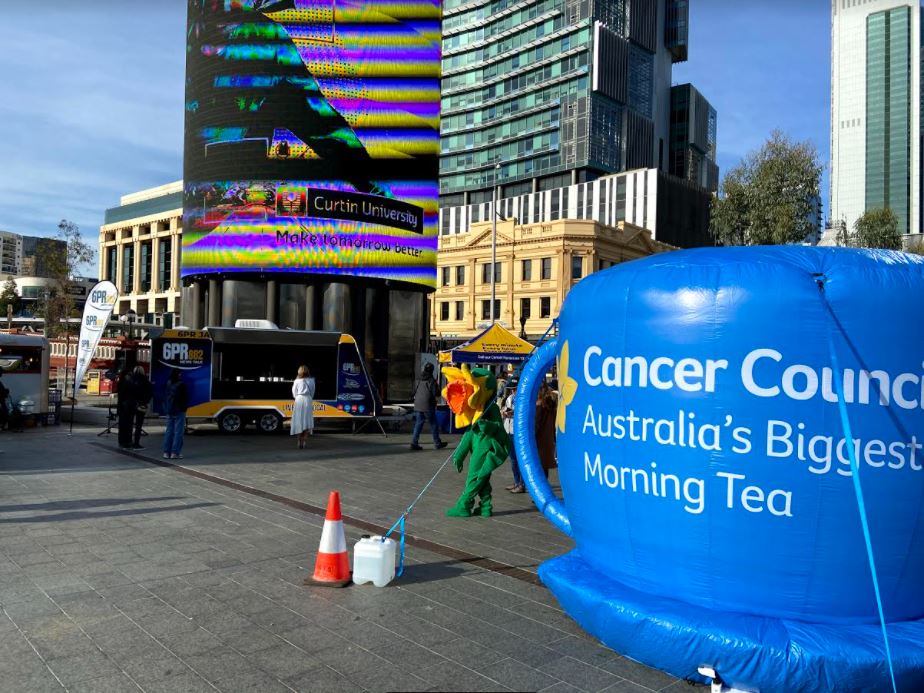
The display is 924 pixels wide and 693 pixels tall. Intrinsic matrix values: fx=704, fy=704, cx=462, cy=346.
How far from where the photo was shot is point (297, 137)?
30.8 metres

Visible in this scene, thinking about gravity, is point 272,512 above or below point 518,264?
below

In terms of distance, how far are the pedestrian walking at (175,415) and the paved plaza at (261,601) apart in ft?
8.68

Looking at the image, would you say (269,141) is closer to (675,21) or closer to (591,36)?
(591,36)

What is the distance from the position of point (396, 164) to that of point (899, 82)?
156 meters

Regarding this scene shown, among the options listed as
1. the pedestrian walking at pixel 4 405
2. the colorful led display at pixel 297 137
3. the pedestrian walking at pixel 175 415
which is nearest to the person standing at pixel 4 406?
the pedestrian walking at pixel 4 405

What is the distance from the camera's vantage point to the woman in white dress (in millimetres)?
15164

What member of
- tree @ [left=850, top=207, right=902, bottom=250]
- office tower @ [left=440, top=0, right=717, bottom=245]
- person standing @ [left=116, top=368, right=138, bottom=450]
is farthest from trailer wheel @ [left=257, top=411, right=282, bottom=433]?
office tower @ [left=440, top=0, right=717, bottom=245]

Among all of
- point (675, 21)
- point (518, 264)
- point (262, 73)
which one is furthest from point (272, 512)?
point (675, 21)

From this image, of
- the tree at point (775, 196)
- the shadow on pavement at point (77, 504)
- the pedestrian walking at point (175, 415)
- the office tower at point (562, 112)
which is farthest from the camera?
the office tower at point (562, 112)

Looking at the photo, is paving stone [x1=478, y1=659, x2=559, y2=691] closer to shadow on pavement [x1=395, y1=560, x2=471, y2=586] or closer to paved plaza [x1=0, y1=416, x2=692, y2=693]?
paved plaza [x1=0, y1=416, x2=692, y2=693]

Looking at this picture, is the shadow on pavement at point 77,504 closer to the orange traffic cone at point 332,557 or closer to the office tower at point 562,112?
the orange traffic cone at point 332,557

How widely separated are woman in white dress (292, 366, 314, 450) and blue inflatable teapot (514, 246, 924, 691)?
1140cm

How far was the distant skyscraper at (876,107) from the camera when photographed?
146 m

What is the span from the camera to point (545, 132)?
8038 centimetres
